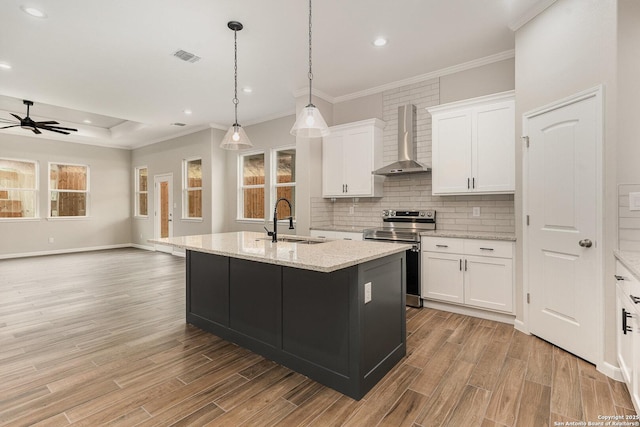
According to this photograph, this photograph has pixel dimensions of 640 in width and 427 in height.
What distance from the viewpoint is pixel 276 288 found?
8.34 ft

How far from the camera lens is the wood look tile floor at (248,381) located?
75.1 inches

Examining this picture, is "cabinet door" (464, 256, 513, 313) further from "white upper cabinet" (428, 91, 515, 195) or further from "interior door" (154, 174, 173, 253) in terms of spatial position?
"interior door" (154, 174, 173, 253)

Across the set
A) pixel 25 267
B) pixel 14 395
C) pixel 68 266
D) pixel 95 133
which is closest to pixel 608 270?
pixel 14 395

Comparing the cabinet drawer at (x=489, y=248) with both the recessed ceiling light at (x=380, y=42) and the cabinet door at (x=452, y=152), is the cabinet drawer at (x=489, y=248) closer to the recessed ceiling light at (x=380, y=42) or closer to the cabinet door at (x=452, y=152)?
the cabinet door at (x=452, y=152)

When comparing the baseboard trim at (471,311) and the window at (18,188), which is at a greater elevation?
the window at (18,188)

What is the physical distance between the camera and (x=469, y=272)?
141 inches

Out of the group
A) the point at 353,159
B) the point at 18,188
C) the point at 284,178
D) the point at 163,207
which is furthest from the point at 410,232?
the point at 18,188

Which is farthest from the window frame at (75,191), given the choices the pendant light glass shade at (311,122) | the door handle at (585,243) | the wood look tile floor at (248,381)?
the door handle at (585,243)

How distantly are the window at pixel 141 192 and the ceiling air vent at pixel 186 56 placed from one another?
20.4 feet

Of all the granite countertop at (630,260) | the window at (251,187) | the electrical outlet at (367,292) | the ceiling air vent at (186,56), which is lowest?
the electrical outlet at (367,292)

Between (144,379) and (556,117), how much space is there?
3835 mm

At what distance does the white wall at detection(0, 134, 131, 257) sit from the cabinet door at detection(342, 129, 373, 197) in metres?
7.66

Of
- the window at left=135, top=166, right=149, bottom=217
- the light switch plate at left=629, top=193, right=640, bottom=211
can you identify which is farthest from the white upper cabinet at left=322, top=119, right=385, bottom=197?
the window at left=135, top=166, right=149, bottom=217

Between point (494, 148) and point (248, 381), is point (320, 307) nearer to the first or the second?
point (248, 381)
